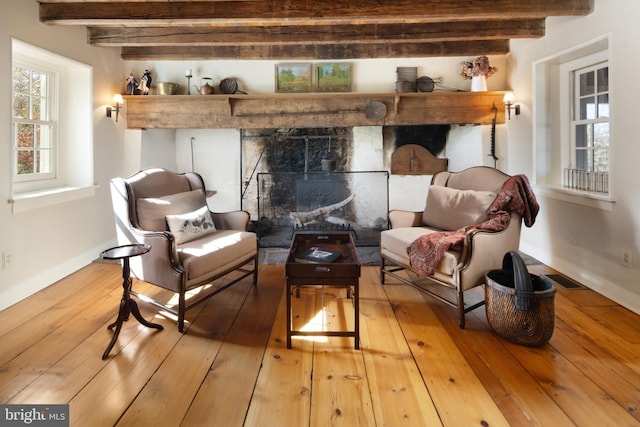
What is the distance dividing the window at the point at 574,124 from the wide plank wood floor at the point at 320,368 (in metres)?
1.20

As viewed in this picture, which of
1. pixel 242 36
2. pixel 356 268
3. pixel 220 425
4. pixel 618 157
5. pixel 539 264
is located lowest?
pixel 220 425

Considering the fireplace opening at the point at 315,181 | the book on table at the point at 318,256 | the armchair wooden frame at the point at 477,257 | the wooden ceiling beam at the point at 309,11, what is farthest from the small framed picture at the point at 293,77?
the book on table at the point at 318,256

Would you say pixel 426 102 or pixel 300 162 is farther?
pixel 300 162

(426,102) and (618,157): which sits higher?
(426,102)

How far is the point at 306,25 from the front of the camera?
3.84 metres

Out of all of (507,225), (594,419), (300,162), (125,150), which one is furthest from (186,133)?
(594,419)

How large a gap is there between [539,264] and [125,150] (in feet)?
15.2

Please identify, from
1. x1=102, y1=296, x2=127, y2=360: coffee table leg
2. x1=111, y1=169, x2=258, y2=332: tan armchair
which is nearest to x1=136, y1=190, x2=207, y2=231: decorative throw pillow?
x1=111, y1=169, x2=258, y2=332: tan armchair

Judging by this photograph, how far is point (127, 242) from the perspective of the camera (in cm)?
282

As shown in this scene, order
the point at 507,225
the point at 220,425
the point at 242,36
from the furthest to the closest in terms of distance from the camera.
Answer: the point at 242,36, the point at 507,225, the point at 220,425

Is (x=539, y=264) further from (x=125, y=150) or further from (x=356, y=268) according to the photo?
(x=125, y=150)

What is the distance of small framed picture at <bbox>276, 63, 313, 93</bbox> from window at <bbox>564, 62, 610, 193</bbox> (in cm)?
273

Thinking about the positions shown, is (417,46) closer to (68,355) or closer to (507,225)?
(507,225)

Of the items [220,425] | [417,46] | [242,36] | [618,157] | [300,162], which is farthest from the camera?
[300,162]
